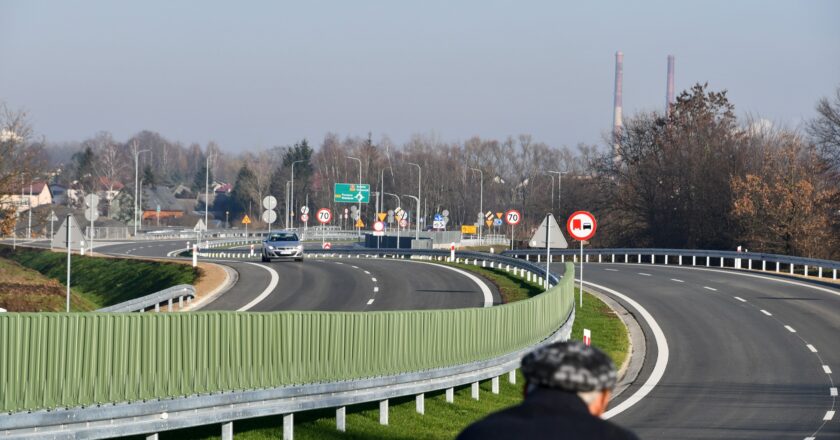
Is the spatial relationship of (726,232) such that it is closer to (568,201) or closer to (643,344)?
(568,201)

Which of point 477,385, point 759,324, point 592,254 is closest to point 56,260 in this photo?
point 592,254

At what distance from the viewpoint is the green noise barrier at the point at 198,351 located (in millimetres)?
10984

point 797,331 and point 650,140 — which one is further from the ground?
point 650,140

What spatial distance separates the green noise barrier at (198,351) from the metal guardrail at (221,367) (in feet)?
0.04

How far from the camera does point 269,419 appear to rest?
46.3 ft

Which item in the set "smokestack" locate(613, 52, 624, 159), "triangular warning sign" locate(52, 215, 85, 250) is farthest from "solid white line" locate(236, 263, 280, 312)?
"smokestack" locate(613, 52, 624, 159)

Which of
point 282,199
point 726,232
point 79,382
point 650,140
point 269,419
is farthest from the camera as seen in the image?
point 282,199

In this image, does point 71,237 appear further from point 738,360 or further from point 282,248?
point 282,248

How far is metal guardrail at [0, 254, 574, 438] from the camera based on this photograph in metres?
11.0

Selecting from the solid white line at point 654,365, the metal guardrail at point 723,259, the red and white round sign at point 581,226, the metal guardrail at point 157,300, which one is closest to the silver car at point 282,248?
the metal guardrail at point 723,259

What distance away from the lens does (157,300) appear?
1112 inches

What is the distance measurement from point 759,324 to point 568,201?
5047cm

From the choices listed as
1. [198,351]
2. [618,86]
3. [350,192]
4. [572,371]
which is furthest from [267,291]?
[618,86]

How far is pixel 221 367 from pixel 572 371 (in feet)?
30.9
